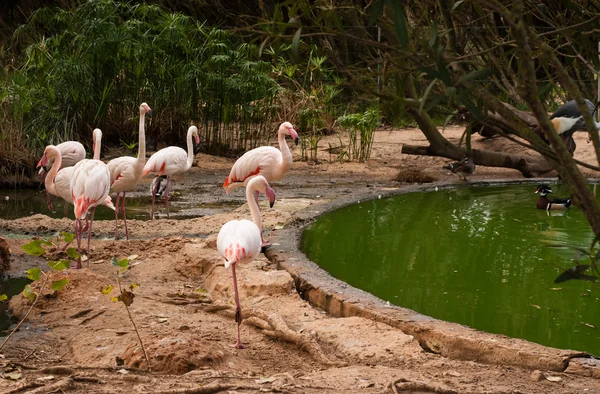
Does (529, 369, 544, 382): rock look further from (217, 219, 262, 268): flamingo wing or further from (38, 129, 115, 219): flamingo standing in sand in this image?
(38, 129, 115, 219): flamingo standing in sand

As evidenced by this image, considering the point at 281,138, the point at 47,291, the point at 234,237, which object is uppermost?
the point at 281,138

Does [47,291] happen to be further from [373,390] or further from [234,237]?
[373,390]

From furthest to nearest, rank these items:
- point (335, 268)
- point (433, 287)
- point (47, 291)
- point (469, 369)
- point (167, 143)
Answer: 1. point (167, 143)
2. point (335, 268)
3. point (433, 287)
4. point (47, 291)
5. point (469, 369)

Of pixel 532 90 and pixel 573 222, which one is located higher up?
pixel 532 90

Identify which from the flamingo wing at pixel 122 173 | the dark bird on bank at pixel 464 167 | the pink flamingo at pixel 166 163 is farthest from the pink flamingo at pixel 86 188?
the dark bird on bank at pixel 464 167

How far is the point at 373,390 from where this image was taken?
3.50m

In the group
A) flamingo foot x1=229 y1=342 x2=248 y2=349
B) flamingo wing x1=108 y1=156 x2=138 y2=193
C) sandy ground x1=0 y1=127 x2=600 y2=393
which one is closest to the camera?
sandy ground x1=0 y1=127 x2=600 y2=393

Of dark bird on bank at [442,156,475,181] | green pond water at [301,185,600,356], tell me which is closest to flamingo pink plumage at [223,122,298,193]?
green pond water at [301,185,600,356]

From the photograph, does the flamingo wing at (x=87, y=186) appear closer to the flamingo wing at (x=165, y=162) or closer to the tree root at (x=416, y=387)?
the flamingo wing at (x=165, y=162)

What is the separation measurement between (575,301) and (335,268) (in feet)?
5.95

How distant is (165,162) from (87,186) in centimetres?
252

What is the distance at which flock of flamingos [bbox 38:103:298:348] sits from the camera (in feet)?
15.6

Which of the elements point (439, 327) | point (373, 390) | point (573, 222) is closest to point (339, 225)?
point (573, 222)

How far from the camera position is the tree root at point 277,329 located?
4182 millimetres
